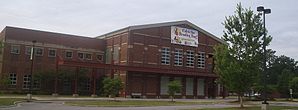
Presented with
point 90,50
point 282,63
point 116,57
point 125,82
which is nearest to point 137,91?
point 125,82

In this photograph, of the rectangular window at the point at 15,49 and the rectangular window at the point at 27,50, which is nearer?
the rectangular window at the point at 15,49

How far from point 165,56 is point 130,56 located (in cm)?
731

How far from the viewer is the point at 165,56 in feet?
213

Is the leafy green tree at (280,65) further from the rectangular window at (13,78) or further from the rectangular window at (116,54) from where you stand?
the rectangular window at (13,78)

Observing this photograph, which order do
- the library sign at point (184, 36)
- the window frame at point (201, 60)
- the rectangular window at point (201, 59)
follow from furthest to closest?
the rectangular window at point (201, 59)
the window frame at point (201, 60)
the library sign at point (184, 36)

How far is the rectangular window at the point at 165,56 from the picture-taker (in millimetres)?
64375

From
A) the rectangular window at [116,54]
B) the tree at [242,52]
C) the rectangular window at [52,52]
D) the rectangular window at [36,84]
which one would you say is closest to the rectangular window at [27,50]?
the rectangular window at [52,52]

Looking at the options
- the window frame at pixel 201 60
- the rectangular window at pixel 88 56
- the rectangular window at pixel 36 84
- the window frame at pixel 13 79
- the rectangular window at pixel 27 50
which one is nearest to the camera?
the window frame at pixel 13 79

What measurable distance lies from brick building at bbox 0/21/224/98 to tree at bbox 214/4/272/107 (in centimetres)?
2741

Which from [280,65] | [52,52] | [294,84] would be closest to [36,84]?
[52,52]

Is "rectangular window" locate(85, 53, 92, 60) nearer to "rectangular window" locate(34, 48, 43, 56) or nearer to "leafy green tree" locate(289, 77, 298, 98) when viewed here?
"rectangular window" locate(34, 48, 43, 56)

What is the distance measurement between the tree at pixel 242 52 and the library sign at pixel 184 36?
3322 cm

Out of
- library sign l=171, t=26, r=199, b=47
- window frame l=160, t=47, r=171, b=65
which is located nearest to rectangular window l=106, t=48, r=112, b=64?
window frame l=160, t=47, r=171, b=65

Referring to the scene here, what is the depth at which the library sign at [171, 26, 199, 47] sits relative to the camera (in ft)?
216
